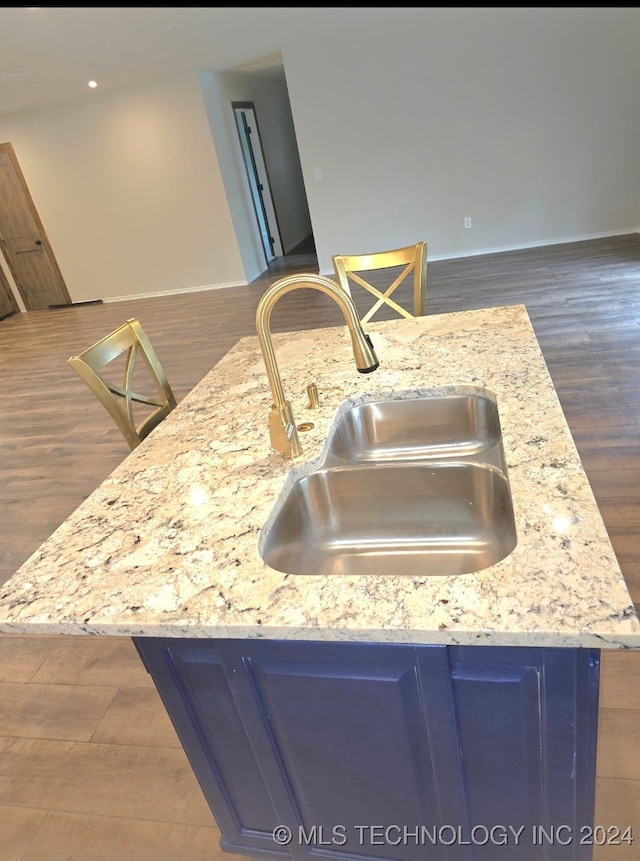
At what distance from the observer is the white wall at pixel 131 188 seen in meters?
6.80

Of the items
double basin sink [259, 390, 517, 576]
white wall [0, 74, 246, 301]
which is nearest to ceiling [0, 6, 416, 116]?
white wall [0, 74, 246, 301]

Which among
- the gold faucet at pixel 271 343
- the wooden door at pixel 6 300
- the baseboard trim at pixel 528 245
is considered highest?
the gold faucet at pixel 271 343

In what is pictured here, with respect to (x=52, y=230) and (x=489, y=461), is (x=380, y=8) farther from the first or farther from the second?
(x=489, y=461)

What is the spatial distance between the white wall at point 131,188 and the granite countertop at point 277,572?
20.5 feet

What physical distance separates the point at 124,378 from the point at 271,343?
0.88 meters

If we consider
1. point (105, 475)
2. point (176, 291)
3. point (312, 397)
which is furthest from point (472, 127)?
point (312, 397)

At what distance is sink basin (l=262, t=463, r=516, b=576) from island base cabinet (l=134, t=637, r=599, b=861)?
0.26 m

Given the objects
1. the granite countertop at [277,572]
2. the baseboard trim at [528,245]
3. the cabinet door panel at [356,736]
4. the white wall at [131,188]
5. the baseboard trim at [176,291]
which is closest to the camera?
the granite countertop at [277,572]

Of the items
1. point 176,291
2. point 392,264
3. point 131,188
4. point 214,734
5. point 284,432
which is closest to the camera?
point 214,734

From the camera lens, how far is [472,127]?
6238 millimetres

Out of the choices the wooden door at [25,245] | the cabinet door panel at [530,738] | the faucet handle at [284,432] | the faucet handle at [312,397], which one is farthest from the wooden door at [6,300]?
the cabinet door panel at [530,738]

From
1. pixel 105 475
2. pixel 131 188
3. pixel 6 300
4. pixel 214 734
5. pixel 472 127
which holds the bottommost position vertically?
pixel 105 475

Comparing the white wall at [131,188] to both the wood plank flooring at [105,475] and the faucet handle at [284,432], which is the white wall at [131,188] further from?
the faucet handle at [284,432]

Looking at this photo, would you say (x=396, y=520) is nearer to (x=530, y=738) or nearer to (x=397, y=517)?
(x=397, y=517)
